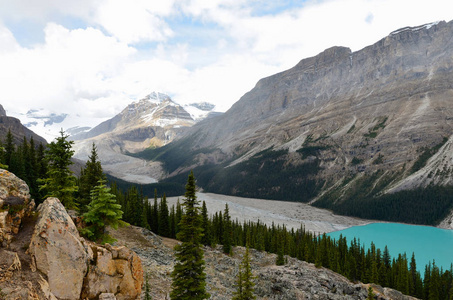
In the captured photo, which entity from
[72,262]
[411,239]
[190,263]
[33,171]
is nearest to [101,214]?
[72,262]

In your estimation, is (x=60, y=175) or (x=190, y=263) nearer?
(x=190, y=263)

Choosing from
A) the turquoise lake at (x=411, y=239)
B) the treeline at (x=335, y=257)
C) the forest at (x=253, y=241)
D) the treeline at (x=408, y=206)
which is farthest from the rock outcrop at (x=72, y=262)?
the treeline at (x=408, y=206)

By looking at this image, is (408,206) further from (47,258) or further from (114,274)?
(47,258)

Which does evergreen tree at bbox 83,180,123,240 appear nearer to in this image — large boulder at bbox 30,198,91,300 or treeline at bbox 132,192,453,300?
large boulder at bbox 30,198,91,300

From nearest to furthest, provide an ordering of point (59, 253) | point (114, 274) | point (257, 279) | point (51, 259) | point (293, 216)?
point (51, 259)
point (59, 253)
point (114, 274)
point (257, 279)
point (293, 216)

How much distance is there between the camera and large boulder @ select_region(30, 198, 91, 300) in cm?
1124

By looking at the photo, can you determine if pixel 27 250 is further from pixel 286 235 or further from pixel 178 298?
pixel 286 235

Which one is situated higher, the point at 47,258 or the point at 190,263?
the point at 47,258

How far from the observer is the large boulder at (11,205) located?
11.1 meters

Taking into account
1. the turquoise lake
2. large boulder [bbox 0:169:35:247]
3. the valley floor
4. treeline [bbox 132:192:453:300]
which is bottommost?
the turquoise lake

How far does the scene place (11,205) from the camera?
12.1m

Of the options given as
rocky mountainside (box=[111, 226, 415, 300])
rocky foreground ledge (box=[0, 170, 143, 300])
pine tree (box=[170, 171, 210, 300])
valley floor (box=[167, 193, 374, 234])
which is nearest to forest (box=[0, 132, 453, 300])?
rocky mountainside (box=[111, 226, 415, 300])

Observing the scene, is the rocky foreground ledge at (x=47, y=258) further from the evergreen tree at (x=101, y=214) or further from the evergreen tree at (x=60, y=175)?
the evergreen tree at (x=60, y=175)

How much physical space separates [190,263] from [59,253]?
14.2 m
